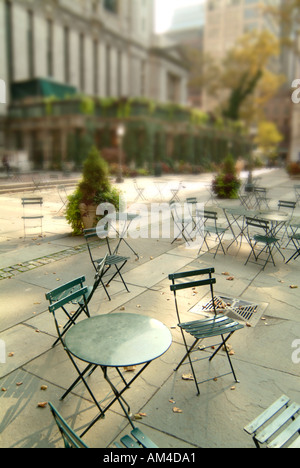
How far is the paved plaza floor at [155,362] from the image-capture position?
11.0ft

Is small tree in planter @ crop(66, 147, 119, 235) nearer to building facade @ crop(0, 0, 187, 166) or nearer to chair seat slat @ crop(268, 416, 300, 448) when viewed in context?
chair seat slat @ crop(268, 416, 300, 448)

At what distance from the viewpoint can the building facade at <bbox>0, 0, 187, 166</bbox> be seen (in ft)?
133

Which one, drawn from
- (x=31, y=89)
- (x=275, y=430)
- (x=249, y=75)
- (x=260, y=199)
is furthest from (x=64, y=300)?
(x=249, y=75)

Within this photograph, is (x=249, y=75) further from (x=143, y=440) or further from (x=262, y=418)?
(x=143, y=440)

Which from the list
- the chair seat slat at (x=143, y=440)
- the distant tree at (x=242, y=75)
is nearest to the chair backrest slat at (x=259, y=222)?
the chair seat slat at (x=143, y=440)

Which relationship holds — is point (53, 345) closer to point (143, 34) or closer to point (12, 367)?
point (12, 367)

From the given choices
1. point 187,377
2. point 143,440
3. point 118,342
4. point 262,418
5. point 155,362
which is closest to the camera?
point 143,440

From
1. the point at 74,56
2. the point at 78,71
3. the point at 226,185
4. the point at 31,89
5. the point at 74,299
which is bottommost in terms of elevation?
the point at 74,299

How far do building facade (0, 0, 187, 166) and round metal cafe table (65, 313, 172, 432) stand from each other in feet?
120

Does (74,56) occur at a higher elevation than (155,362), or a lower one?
higher

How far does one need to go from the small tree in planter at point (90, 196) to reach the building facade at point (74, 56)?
29.1 m

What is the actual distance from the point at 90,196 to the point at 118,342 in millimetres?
7405

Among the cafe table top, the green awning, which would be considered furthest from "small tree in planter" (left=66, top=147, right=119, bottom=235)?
the green awning

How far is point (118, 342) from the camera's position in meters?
3.40
